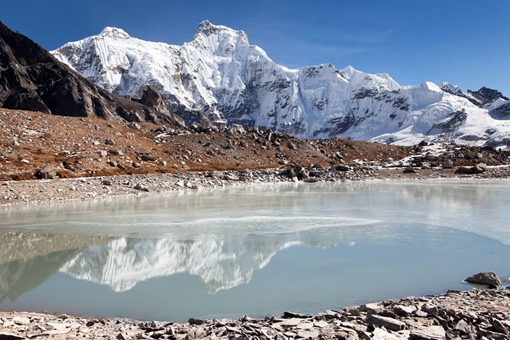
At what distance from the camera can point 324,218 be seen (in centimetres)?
2752

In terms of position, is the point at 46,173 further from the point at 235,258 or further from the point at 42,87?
the point at 42,87

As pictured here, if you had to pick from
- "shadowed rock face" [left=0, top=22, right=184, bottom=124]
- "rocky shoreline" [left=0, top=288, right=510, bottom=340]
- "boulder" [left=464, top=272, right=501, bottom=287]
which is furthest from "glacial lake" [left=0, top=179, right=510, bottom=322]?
"shadowed rock face" [left=0, top=22, right=184, bottom=124]

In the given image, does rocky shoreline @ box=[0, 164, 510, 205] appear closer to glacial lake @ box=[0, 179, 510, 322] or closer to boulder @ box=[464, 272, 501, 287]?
glacial lake @ box=[0, 179, 510, 322]

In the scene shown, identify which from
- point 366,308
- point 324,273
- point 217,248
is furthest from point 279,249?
point 366,308

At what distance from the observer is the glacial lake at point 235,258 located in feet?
40.1

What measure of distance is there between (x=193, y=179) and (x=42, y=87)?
119919 mm

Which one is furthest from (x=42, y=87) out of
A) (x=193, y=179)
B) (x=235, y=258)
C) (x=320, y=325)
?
(x=320, y=325)

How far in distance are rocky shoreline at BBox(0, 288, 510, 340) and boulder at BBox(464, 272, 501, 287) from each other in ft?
7.51

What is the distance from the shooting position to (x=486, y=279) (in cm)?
1312

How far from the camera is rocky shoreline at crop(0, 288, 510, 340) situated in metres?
8.58

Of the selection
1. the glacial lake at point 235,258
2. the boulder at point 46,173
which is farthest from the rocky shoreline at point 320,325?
the boulder at point 46,173

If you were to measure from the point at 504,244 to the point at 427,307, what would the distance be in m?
11.1

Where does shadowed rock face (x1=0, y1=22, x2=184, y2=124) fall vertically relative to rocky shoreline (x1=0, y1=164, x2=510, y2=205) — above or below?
above

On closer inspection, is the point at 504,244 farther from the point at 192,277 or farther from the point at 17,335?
the point at 17,335
